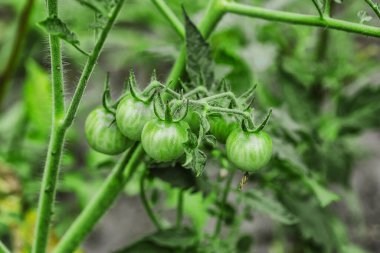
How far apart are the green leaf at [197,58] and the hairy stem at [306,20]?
87 millimetres

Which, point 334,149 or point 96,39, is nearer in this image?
point 96,39

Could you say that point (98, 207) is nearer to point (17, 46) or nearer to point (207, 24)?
point (207, 24)

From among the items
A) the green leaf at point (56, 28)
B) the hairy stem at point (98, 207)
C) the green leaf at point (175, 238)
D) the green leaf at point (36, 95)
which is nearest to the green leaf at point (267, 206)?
the green leaf at point (175, 238)

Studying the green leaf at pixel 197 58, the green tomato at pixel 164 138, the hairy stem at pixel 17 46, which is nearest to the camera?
the green tomato at pixel 164 138

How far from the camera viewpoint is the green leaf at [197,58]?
1251 millimetres

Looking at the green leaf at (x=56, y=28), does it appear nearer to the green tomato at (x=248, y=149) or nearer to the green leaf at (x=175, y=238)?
the green tomato at (x=248, y=149)

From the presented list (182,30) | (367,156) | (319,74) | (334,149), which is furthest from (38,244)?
(367,156)

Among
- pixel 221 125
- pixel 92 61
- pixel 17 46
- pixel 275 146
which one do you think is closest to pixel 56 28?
pixel 92 61

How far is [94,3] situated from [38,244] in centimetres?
59

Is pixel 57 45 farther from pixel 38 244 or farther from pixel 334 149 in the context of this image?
pixel 334 149

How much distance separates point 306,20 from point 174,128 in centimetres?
35

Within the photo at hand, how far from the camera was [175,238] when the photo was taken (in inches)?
58.7

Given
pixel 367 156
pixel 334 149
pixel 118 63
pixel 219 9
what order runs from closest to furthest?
pixel 219 9, pixel 334 149, pixel 367 156, pixel 118 63

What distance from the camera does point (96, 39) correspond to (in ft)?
3.33
